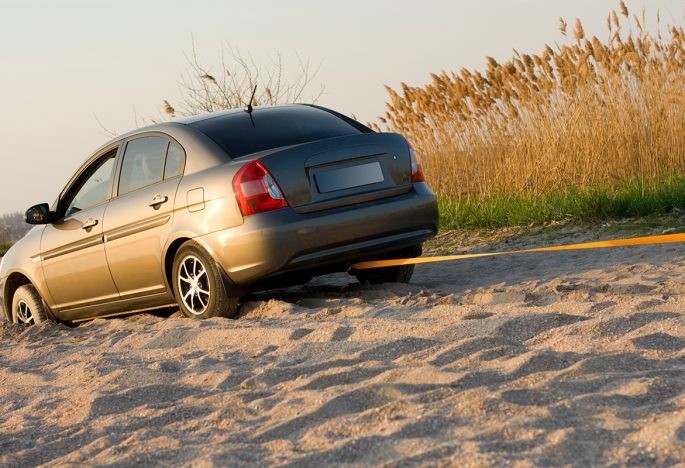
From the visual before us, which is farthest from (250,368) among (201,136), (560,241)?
(560,241)

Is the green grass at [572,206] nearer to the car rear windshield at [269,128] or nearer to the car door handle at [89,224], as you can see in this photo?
the car rear windshield at [269,128]

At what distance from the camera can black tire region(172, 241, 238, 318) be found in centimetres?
688

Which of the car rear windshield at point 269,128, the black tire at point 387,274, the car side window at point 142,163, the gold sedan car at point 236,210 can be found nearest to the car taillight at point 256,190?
the gold sedan car at point 236,210

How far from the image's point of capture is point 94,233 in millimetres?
7805

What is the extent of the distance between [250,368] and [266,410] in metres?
0.86

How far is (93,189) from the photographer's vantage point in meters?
8.08

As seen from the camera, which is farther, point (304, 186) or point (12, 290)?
point (12, 290)

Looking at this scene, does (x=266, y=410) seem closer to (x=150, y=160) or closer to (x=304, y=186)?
(x=304, y=186)

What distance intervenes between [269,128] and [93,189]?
1.79 m

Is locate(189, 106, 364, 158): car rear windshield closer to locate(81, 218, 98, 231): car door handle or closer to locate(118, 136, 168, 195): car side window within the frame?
locate(118, 136, 168, 195): car side window

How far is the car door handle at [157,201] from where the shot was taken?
279 inches

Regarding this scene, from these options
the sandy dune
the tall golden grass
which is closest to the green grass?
the tall golden grass

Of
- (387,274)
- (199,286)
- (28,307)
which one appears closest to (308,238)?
(199,286)

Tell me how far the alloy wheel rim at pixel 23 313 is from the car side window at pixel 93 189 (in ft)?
4.08
